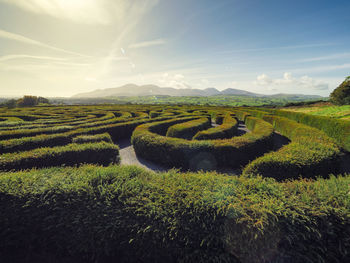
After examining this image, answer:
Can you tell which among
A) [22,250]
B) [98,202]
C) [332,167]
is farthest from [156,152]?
[332,167]

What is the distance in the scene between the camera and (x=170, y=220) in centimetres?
404

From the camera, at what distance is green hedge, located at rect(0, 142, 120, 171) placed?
296 inches

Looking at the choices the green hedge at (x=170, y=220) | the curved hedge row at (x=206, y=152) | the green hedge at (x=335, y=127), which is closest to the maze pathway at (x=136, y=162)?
the curved hedge row at (x=206, y=152)

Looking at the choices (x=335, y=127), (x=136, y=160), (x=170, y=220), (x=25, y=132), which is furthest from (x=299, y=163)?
(x=25, y=132)

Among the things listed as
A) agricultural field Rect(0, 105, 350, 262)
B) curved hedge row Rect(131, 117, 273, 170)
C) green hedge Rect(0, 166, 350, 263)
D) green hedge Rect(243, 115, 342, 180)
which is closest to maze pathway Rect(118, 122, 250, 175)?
curved hedge row Rect(131, 117, 273, 170)

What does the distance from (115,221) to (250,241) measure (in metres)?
3.59

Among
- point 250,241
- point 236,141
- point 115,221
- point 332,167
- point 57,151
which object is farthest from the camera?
point 236,141

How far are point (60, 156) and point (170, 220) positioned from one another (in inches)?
313

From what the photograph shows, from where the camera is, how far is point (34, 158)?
25.9 ft

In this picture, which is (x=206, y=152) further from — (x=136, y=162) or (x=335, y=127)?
(x=335, y=127)

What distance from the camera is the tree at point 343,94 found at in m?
35.1

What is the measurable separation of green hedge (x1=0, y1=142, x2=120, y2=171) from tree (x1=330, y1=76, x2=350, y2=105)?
2046 inches

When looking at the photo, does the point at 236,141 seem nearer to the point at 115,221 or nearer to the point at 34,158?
the point at 115,221

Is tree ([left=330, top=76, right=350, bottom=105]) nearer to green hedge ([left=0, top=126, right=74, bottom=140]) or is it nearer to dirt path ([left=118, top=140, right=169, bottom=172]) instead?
dirt path ([left=118, top=140, right=169, bottom=172])
